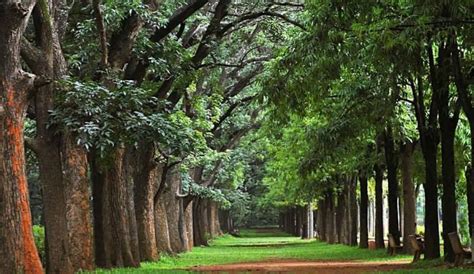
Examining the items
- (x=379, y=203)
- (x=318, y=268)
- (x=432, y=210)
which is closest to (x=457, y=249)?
(x=432, y=210)

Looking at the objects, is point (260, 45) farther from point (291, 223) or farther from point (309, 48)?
point (291, 223)

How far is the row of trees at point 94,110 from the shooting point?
468 inches

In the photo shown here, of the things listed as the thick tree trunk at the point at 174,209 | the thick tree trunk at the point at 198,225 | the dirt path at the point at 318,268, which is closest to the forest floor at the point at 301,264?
the dirt path at the point at 318,268

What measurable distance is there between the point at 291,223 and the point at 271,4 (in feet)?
226

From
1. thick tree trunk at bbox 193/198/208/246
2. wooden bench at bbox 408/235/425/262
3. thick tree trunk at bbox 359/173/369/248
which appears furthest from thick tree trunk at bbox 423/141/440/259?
thick tree trunk at bbox 193/198/208/246

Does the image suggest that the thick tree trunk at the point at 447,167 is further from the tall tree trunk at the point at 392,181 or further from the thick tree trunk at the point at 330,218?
the thick tree trunk at the point at 330,218

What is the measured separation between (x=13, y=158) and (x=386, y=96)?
483 inches

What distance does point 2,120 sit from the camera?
11.7 m

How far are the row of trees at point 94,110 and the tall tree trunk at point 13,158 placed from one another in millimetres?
16

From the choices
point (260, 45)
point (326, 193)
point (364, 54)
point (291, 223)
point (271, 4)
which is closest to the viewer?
point (364, 54)

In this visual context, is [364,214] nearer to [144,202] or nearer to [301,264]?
[301,264]

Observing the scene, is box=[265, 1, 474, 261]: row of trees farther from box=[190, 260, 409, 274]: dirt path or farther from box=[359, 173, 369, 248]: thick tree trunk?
box=[190, 260, 409, 274]: dirt path

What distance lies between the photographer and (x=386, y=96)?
69.3 feet

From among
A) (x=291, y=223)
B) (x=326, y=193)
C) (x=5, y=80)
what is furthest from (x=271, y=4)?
(x=291, y=223)
